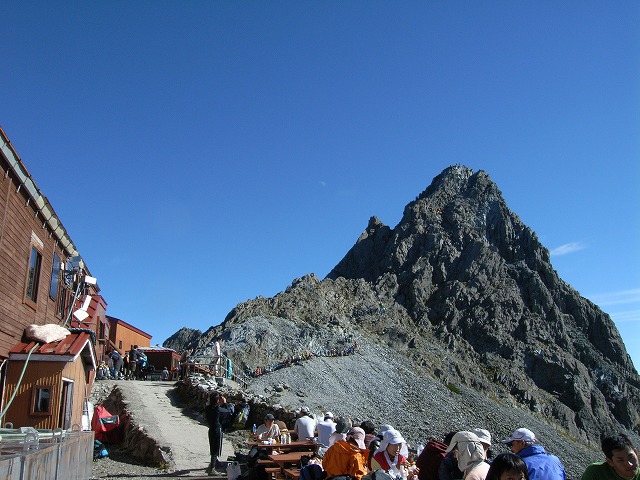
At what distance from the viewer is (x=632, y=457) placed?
5133 mm

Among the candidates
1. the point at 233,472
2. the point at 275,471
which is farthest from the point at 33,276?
the point at 275,471

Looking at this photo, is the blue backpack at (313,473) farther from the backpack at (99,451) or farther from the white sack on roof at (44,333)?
the white sack on roof at (44,333)

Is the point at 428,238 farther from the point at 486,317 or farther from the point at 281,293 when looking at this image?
the point at 281,293

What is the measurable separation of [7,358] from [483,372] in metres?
81.3

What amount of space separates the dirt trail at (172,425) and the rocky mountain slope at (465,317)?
37068 millimetres

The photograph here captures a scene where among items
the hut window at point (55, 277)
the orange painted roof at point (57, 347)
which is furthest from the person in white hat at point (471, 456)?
the hut window at point (55, 277)

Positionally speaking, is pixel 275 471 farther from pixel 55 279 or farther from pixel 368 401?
pixel 368 401

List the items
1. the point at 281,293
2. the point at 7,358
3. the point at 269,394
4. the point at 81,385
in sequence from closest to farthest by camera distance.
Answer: the point at 7,358
the point at 81,385
the point at 269,394
the point at 281,293

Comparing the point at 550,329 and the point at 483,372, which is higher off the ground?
the point at 550,329

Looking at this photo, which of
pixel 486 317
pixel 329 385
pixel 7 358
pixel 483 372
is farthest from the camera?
pixel 486 317

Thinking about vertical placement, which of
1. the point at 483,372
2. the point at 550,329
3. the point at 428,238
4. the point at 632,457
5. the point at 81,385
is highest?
the point at 428,238

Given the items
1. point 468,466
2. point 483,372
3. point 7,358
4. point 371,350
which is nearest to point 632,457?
point 468,466

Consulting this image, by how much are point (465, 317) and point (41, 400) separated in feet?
303

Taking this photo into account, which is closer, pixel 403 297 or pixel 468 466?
pixel 468 466
